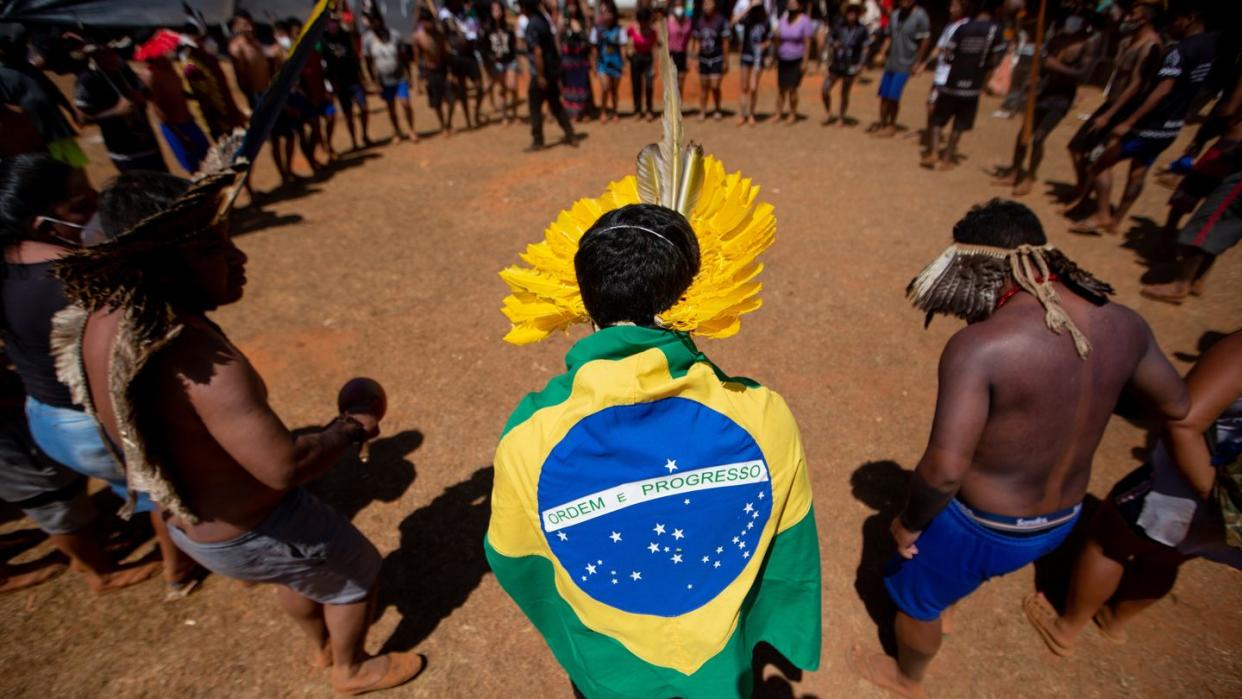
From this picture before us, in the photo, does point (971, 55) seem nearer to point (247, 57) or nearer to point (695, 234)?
point (695, 234)

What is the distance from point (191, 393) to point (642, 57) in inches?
422

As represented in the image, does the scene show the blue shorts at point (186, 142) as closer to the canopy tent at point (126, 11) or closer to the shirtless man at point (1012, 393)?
the canopy tent at point (126, 11)

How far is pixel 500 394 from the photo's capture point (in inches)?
169

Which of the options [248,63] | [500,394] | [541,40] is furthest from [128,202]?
[541,40]

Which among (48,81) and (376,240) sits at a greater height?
(48,81)

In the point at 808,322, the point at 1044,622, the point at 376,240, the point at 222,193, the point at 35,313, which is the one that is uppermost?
the point at 222,193

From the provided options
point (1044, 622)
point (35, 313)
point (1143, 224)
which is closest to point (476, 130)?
point (35, 313)

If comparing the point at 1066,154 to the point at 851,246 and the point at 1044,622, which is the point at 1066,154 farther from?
the point at 1044,622

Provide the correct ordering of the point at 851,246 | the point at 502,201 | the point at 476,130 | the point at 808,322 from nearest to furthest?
the point at 808,322 → the point at 851,246 → the point at 502,201 → the point at 476,130

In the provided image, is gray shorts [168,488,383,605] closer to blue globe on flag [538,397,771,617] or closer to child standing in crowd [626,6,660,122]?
blue globe on flag [538,397,771,617]

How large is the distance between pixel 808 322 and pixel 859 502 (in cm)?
200

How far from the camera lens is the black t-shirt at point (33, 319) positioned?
2.16 meters

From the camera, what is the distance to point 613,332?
1.30 metres

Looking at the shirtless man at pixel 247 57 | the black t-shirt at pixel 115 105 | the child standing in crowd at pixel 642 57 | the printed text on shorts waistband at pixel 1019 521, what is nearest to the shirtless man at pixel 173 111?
the black t-shirt at pixel 115 105
